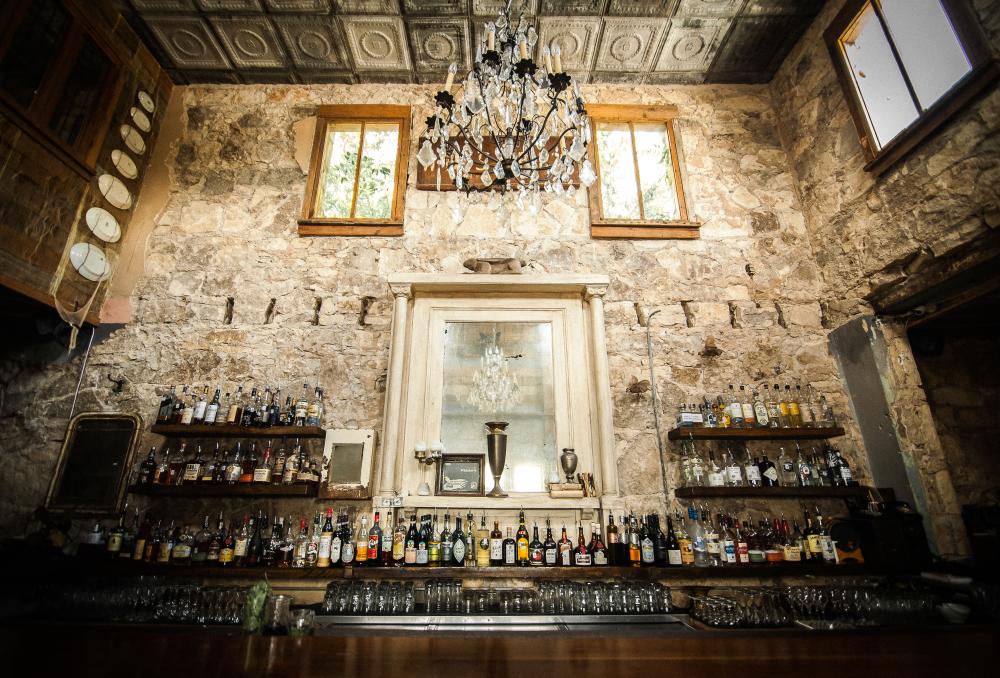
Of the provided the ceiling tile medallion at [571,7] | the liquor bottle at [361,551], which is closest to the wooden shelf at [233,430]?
the liquor bottle at [361,551]

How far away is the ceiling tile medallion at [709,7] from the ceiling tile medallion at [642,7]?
0.36 ft

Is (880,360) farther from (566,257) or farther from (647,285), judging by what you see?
(566,257)

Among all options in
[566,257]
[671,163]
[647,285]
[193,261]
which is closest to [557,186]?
[566,257]

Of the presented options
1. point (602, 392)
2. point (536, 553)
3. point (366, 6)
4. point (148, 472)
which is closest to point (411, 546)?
point (536, 553)

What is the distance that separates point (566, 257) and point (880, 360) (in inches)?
110

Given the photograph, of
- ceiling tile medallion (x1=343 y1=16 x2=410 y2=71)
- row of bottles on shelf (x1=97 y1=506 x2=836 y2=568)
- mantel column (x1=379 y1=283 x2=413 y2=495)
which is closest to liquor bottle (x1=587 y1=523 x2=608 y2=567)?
row of bottles on shelf (x1=97 y1=506 x2=836 y2=568)

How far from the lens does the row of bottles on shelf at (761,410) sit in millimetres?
3887

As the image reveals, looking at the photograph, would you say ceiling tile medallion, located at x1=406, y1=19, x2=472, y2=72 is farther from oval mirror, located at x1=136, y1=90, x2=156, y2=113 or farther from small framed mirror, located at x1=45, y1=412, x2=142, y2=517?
small framed mirror, located at x1=45, y1=412, x2=142, y2=517

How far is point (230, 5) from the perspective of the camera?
4598 mm

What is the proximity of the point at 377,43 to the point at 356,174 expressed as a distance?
55.6 inches

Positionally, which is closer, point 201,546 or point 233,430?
point 201,546

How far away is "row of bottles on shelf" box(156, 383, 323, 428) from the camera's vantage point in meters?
3.80

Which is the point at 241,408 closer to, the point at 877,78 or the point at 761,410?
the point at 761,410

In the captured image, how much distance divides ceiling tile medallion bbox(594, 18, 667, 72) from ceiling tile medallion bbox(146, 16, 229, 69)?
4.18m
